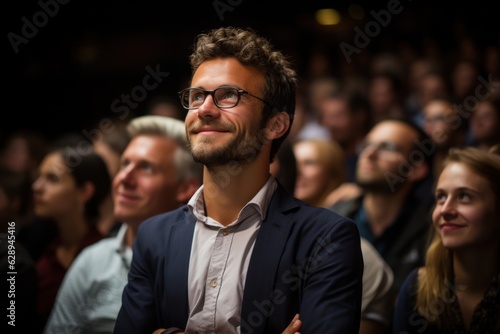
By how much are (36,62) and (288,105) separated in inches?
232

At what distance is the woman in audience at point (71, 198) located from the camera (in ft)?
10.9

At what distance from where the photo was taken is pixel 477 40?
617 cm

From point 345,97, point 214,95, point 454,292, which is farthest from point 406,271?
point 345,97

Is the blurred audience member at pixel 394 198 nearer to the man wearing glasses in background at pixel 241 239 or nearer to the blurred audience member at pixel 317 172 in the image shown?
the blurred audience member at pixel 317 172

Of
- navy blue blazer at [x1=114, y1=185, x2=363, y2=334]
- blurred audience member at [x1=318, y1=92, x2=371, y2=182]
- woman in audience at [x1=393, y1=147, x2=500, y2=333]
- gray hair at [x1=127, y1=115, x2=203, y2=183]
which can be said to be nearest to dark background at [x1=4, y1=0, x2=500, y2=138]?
blurred audience member at [x1=318, y1=92, x2=371, y2=182]

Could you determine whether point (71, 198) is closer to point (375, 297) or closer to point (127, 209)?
point (127, 209)

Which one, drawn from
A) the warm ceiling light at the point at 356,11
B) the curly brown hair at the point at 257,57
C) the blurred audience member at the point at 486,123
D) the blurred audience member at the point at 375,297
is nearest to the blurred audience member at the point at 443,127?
the blurred audience member at the point at 486,123

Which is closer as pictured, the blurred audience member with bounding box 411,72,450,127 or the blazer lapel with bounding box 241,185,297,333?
the blazer lapel with bounding box 241,185,297,333

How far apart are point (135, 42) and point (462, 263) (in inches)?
246

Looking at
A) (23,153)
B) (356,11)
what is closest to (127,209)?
(23,153)

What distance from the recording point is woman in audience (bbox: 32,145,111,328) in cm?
333

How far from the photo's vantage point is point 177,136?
296 centimetres

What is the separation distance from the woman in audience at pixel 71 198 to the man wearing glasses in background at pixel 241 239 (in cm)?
132

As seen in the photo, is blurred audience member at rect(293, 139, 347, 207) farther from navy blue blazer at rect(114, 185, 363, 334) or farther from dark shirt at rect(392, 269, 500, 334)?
navy blue blazer at rect(114, 185, 363, 334)
